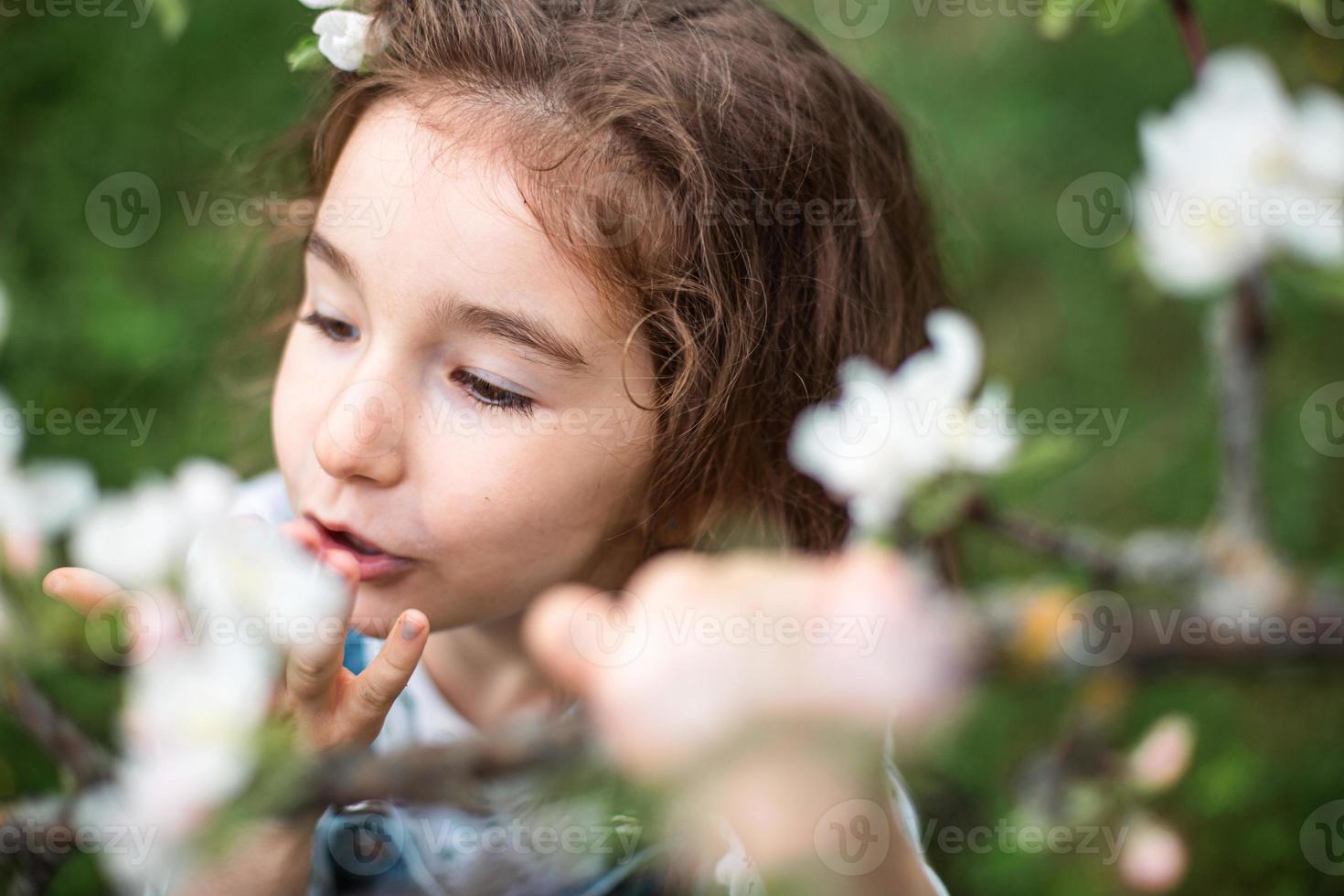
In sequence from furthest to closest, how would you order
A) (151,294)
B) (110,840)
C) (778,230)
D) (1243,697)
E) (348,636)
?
(151,294) < (1243,697) < (348,636) < (778,230) < (110,840)

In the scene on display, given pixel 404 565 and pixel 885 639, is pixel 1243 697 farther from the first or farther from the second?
pixel 404 565

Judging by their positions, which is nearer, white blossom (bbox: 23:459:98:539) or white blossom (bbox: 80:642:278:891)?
white blossom (bbox: 80:642:278:891)

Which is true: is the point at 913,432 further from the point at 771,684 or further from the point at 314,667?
the point at 314,667

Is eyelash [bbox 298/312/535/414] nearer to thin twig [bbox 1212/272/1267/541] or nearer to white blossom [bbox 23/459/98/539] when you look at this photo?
white blossom [bbox 23/459/98/539]

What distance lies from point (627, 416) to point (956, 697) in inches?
20.6

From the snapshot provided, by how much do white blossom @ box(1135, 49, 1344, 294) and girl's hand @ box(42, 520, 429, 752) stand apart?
81 centimetres

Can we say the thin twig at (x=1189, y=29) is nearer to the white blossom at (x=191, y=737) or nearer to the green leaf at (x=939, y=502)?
the green leaf at (x=939, y=502)

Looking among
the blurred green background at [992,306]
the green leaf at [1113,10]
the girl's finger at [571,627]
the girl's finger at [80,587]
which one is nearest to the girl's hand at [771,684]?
the girl's finger at [571,627]

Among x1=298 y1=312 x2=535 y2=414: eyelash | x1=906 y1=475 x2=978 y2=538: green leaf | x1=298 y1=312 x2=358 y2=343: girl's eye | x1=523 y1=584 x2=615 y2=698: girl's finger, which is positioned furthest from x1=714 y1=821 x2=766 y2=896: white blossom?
x1=298 y1=312 x2=358 y2=343: girl's eye

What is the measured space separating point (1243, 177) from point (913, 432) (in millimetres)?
404

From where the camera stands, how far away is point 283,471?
1.10m

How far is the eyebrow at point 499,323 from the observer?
3.18 ft

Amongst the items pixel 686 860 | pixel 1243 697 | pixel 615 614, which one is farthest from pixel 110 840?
pixel 1243 697

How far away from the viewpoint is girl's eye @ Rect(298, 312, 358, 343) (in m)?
1.05
